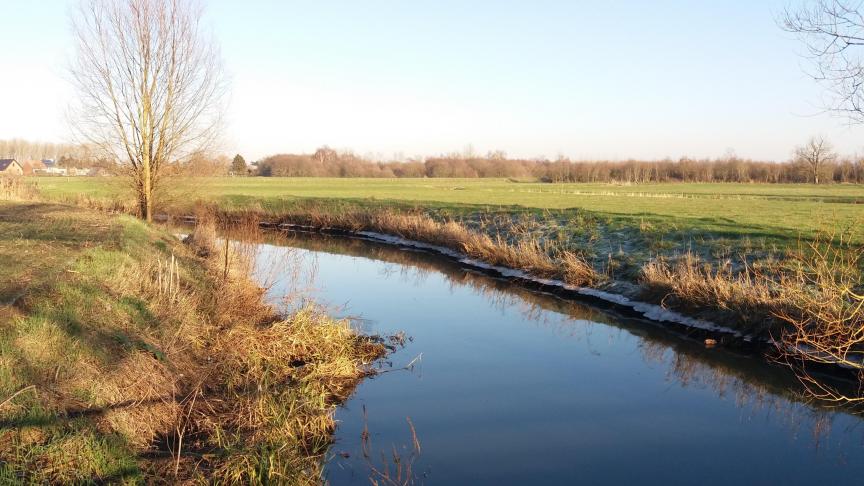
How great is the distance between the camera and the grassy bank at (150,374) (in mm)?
5145

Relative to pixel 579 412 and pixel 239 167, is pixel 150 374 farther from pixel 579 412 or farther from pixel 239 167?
pixel 239 167

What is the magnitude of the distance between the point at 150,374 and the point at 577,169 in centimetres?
8278

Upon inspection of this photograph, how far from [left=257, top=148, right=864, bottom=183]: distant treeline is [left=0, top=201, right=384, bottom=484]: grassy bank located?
237 ft

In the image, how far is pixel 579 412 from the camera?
326 inches

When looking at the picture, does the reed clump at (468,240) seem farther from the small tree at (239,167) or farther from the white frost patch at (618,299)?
the small tree at (239,167)

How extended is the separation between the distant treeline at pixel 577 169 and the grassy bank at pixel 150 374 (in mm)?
72168

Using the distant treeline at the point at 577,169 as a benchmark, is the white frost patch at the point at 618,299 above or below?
below

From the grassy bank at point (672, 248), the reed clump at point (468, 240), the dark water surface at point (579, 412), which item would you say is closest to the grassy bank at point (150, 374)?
the dark water surface at point (579, 412)

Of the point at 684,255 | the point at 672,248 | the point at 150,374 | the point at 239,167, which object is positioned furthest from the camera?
the point at 239,167

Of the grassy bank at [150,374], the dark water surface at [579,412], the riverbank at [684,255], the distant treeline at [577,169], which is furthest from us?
the distant treeline at [577,169]

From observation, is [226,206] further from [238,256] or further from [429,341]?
[429,341]

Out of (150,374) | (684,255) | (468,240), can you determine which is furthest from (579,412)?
(468,240)

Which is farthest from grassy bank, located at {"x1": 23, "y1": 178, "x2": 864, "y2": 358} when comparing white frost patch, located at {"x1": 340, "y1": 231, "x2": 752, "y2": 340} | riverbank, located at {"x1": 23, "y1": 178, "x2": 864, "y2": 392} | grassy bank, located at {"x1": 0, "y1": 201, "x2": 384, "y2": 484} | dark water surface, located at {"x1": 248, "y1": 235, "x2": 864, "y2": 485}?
grassy bank, located at {"x1": 0, "y1": 201, "x2": 384, "y2": 484}

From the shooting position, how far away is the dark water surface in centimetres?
664
